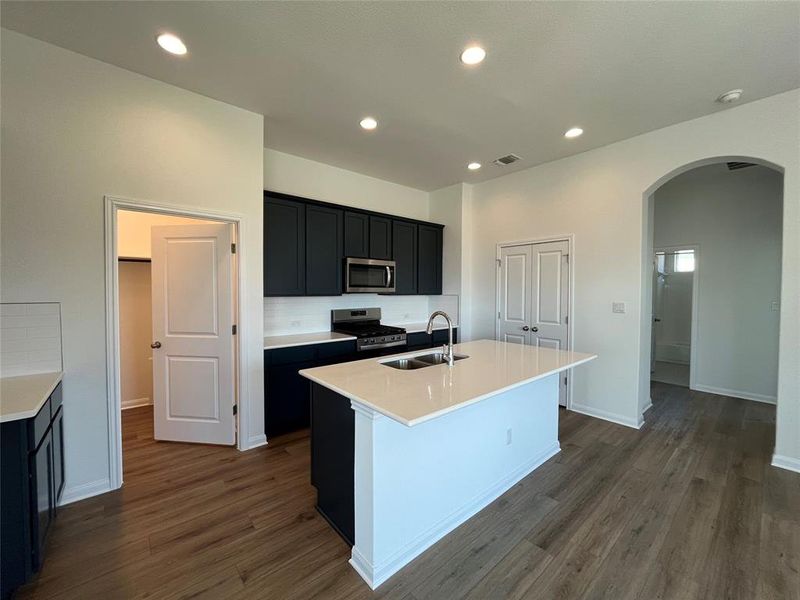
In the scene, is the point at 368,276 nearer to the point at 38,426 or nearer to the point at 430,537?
the point at 430,537

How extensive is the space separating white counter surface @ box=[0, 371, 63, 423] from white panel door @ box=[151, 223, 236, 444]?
0.92m

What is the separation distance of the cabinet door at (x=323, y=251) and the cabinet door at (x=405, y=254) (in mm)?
905

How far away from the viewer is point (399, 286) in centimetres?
471

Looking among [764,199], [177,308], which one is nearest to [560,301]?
[764,199]

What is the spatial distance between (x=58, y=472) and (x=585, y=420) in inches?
174

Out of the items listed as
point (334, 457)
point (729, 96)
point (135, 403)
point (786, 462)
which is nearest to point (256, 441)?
point (334, 457)

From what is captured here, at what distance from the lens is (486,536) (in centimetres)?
196

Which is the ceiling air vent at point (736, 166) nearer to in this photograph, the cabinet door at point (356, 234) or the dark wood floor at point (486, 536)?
the dark wood floor at point (486, 536)

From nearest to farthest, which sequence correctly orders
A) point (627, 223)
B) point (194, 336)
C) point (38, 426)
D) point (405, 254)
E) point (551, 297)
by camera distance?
point (38, 426), point (194, 336), point (627, 223), point (551, 297), point (405, 254)

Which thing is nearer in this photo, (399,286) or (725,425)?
(725,425)

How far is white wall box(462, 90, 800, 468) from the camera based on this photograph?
104 inches

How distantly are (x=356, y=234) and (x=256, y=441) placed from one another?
2.50 meters

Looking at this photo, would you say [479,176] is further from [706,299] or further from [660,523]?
[660,523]

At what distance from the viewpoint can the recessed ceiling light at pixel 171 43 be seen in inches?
80.5
